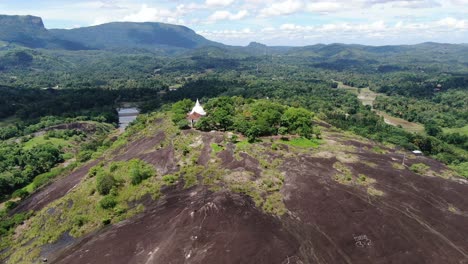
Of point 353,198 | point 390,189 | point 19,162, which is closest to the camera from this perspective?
point 353,198

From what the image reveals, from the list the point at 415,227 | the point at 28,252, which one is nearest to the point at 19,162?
the point at 28,252

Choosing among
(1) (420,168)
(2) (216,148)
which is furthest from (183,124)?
(1) (420,168)

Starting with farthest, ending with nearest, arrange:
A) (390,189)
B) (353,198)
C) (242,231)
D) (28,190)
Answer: (28,190) < (390,189) < (353,198) < (242,231)

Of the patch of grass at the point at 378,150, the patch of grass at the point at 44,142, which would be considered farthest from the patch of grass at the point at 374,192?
the patch of grass at the point at 44,142

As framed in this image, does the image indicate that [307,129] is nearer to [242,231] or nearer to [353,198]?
[353,198]

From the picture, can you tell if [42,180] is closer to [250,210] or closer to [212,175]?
[212,175]

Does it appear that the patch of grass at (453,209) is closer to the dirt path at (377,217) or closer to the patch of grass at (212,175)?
the dirt path at (377,217)

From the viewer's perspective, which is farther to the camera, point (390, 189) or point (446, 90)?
point (446, 90)
